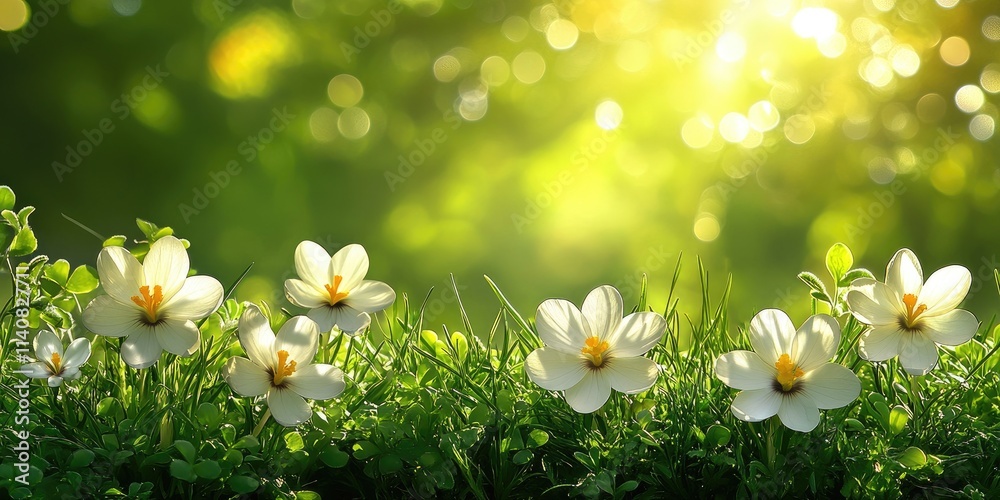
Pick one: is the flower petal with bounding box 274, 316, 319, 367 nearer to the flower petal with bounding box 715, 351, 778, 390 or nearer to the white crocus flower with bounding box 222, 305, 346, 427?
the white crocus flower with bounding box 222, 305, 346, 427

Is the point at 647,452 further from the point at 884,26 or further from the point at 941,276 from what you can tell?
the point at 884,26

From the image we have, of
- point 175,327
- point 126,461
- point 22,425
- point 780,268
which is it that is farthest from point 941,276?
point 780,268

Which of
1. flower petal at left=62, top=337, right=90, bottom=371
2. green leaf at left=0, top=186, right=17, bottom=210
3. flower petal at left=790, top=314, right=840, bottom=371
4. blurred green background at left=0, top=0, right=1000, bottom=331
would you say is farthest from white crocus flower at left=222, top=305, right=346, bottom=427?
blurred green background at left=0, top=0, right=1000, bottom=331

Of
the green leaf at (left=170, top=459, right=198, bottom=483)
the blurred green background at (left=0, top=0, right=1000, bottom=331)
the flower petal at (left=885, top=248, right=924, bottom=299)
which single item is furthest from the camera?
the blurred green background at (left=0, top=0, right=1000, bottom=331)

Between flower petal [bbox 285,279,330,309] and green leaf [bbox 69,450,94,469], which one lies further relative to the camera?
flower petal [bbox 285,279,330,309]

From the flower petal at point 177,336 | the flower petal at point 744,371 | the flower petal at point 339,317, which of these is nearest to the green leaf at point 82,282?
the flower petal at point 177,336

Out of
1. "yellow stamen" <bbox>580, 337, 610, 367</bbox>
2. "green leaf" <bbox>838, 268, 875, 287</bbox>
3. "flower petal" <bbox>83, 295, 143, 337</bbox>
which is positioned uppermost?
"green leaf" <bbox>838, 268, 875, 287</bbox>
